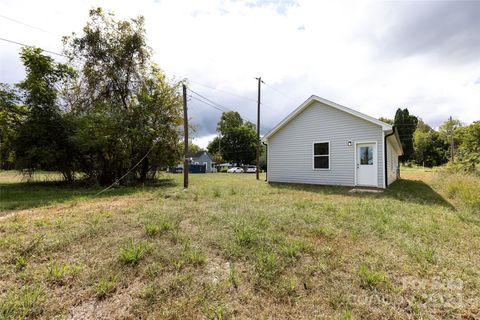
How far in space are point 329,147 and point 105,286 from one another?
9572 millimetres

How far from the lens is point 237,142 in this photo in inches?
1654

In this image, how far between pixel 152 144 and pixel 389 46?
11073 millimetres

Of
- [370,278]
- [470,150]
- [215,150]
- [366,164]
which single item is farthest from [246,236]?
[215,150]

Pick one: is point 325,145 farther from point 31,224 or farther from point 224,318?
point 31,224

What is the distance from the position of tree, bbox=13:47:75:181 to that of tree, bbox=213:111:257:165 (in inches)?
1274

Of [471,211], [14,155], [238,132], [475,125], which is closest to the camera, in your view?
[471,211]

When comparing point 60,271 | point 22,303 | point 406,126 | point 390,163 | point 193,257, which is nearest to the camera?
point 22,303

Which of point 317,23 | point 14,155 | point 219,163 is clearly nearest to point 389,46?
point 317,23

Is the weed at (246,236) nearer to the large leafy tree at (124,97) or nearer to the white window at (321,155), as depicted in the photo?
the white window at (321,155)

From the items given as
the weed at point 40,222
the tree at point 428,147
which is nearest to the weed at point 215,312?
the weed at point 40,222

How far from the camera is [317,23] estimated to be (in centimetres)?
748

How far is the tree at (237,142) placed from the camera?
136 feet

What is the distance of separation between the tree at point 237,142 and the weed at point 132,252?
38224 mm

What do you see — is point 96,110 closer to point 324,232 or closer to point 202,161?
point 324,232
